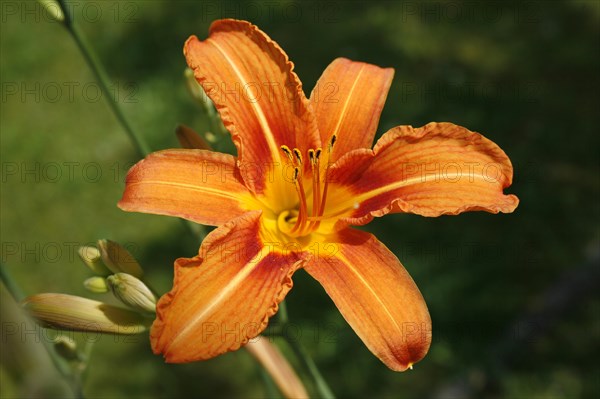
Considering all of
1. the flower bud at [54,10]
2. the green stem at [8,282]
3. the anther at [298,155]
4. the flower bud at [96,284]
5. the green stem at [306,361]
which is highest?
the flower bud at [54,10]

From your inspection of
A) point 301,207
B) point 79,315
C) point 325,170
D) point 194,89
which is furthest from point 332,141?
point 79,315

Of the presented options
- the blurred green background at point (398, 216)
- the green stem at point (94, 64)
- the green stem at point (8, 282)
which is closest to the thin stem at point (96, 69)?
the green stem at point (94, 64)

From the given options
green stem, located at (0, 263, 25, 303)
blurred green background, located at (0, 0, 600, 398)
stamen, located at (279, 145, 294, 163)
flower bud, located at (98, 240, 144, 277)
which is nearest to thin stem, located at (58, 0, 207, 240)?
flower bud, located at (98, 240, 144, 277)

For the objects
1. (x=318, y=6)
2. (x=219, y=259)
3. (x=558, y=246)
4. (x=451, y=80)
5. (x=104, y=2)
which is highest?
(x=219, y=259)

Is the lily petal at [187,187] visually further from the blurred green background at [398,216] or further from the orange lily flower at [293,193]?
the blurred green background at [398,216]

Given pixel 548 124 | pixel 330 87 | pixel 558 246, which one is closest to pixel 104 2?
pixel 548 124

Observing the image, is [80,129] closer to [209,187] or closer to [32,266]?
[32,266]
